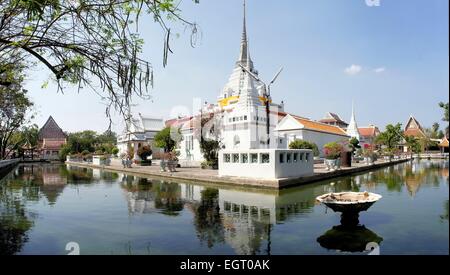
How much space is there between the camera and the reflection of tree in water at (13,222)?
23.2ft

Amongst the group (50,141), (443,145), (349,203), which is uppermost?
(50,141)

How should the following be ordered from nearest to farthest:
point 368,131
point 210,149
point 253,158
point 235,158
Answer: point 253,158
point 235,158
point 210,149
point 368,131

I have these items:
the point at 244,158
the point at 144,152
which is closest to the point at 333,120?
the point at 144,152

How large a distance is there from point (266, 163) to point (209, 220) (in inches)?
282

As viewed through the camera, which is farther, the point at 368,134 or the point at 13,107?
the point at 368,134

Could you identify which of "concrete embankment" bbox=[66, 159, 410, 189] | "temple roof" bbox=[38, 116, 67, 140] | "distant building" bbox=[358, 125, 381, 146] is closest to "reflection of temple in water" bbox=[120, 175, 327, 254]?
"concrete embankment" bbox=[66, 159, 410, 189]

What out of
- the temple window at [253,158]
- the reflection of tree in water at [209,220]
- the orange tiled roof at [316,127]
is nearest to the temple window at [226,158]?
the temple window at [253,158]

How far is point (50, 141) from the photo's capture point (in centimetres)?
6525

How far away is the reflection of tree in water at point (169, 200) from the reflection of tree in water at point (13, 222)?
379 centimetres

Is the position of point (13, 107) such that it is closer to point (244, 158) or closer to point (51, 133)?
point (244, 158)

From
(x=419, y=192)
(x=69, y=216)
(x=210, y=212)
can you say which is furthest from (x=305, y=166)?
(x=69, y=216)

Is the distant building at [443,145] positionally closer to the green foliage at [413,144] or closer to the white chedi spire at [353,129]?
the green foliage at [413,144]
